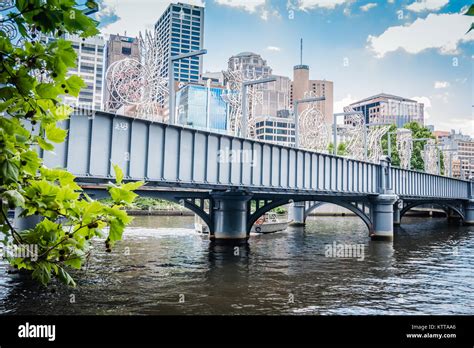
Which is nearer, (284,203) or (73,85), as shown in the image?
(73,85)

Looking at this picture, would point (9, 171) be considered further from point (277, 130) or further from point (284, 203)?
point (277, 130)

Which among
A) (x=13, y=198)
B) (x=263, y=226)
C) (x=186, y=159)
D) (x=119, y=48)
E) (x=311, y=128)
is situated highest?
(x=119, y=48)

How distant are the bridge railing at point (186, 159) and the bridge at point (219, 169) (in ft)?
0.16

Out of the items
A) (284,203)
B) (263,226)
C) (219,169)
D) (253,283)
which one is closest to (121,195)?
(253,283)

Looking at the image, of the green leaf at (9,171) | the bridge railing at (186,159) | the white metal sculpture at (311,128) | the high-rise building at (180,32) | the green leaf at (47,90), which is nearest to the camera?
the green leaf at (9,171)

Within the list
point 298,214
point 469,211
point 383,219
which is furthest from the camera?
point 469,211

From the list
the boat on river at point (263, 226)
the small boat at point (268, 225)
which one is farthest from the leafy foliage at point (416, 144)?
the boat on river at point (263, 226)

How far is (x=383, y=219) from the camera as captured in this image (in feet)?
164

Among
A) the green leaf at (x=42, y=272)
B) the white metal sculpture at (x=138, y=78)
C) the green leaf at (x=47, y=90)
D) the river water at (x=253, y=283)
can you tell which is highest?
the white metal sculpture at (x=138, y=78)

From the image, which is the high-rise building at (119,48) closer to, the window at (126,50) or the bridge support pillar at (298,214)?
the window at (126,50)

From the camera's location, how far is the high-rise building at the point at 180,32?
360 feet

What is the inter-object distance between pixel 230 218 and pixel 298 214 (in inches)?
1189

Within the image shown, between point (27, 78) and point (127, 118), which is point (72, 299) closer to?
point (127, 118)

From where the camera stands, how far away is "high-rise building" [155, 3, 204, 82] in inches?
4321
